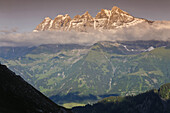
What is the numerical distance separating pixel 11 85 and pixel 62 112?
25854 mm

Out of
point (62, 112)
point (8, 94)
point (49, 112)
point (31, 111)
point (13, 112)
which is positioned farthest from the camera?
point (62, 112)

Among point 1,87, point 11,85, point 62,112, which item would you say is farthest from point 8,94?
point 62,112

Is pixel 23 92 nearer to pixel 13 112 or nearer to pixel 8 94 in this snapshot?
pixel 8 94

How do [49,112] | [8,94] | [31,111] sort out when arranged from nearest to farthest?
[31,111] → [8,94] → [49,112]

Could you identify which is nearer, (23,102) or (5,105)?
(5,105)

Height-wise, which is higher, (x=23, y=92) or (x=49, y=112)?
(x=23, y=92)

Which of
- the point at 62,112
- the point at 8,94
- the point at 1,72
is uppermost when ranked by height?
the point at 1,72

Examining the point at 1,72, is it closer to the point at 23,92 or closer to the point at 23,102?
the point at 23,92

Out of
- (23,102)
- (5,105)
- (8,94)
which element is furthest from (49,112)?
(5,105)

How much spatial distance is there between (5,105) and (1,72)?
27379 millimetres

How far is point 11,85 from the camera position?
76.9 m

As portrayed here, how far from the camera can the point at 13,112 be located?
181 ft

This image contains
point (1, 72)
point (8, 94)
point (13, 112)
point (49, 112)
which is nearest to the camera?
point (13, 112)

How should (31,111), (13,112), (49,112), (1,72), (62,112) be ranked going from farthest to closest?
1. (62,112)
2. (1,72)
3. (49,112)
4. (31,111)
5. (13,112)
